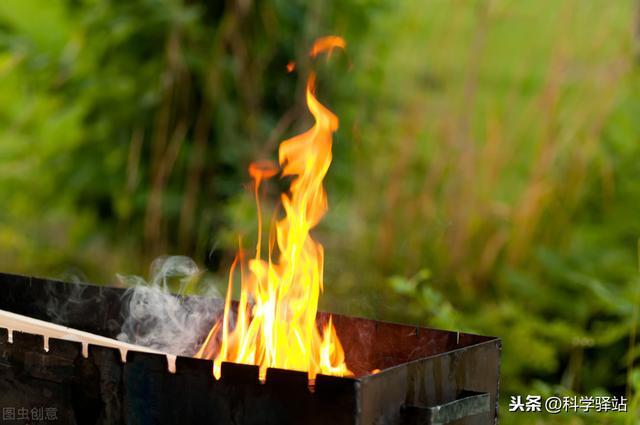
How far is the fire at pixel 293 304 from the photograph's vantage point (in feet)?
6.62

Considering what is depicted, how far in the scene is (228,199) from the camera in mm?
4184

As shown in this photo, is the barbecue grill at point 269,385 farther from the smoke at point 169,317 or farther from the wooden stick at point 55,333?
the smoke at point 169,317

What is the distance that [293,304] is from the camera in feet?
6.78

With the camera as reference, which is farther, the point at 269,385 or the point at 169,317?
the point at 169,317

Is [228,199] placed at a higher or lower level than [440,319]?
higher

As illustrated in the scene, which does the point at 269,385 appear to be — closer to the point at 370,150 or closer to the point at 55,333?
the point at 55,333

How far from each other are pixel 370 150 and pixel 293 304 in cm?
226

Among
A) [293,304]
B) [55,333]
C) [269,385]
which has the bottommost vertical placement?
[269,385]

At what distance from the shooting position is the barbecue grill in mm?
1654

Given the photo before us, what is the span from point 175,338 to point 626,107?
10.1 ft

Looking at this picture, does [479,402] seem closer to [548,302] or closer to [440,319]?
[440,319]

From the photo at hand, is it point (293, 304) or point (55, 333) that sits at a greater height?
point (293, 304)

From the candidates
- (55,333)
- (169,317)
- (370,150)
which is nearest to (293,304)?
(169,317)

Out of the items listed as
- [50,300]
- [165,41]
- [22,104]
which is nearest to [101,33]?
[165,41]
